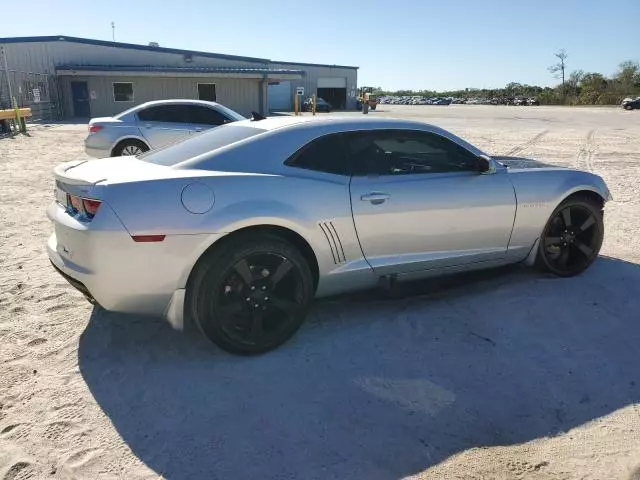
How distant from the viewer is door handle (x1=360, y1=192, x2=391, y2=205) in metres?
3.46

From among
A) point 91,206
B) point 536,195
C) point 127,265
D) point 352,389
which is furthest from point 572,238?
point 91,206

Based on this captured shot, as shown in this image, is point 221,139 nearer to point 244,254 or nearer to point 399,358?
point 244,254

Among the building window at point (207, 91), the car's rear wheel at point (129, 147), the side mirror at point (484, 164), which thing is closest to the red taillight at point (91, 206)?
the side mirror at point (484, 164)

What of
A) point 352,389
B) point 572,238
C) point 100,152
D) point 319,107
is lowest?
point 319,107

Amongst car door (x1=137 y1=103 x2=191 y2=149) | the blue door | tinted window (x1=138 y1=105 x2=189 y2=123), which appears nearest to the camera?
car door (x1=137 y1=103 x2=191 y2=149)

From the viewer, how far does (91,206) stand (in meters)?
2.96

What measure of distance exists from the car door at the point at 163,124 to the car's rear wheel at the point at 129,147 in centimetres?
20

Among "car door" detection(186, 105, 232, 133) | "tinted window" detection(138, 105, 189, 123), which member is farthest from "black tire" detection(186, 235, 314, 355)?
"tinted window" detection(138, 105, 189, 123)

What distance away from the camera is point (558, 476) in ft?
7.48

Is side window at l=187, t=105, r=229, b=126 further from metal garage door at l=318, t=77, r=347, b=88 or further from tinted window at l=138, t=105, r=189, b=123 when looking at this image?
metal garage door at l=318, t=77, r=347, b=88

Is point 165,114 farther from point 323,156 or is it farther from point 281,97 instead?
point 281,97

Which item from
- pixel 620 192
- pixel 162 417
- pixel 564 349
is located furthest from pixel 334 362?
pixel 620 192

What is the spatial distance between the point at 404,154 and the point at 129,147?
749 cm

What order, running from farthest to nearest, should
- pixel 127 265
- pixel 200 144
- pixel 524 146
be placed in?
pixel 524 146 < pixel 200 144 < pixel 127 265
